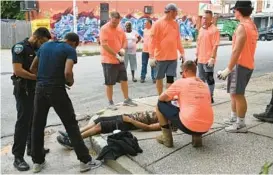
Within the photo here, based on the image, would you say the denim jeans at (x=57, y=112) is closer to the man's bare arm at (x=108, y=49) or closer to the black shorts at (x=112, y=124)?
the black shorts at (x=112, y=124)

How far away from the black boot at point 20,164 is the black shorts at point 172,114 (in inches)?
69.3

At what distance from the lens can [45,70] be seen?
4230 millimetres

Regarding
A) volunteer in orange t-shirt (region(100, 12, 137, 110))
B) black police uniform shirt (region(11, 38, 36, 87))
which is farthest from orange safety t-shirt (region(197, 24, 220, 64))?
black police uniform shirt (region(11, 38, 36, 87))

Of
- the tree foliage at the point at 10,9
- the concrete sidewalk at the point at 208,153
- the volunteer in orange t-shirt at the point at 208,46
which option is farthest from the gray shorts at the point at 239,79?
the tree foliage at the point at 10,9

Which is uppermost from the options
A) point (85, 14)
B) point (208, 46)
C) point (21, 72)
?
point (85, 14)

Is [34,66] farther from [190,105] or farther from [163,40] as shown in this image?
[163,40]

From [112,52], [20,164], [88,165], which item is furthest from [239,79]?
[20,164]

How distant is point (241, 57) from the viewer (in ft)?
16.1

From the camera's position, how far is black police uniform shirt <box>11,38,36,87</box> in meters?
4.49

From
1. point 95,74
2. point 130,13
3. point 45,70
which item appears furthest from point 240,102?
point 130,13

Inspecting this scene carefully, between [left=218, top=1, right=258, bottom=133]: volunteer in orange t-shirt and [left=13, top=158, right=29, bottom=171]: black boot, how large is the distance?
2619mm

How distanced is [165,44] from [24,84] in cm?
290

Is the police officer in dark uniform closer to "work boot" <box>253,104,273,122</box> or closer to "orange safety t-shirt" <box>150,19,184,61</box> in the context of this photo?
"orange safety t-shirt" <box>150,19,184,61</box>

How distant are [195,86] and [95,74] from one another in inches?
327
